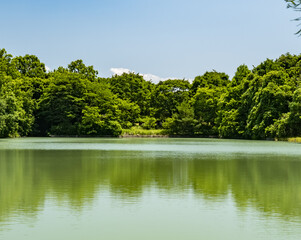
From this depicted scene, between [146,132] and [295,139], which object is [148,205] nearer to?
[295,139]

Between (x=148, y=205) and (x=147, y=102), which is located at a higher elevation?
(x=147, y=102)

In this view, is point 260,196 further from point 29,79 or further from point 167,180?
point 29,79

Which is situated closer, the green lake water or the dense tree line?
the green lake water

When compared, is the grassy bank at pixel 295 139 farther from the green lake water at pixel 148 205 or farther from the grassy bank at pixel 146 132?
the green lake water at pixel 148 205

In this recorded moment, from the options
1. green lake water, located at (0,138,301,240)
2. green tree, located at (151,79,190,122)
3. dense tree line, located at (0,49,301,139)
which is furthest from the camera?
green tree, located at (151,79,190,122)

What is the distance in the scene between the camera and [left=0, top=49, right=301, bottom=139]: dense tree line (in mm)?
50875

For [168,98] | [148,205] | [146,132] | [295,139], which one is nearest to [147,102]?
[168,98]

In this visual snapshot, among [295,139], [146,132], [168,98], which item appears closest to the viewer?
[295,139]

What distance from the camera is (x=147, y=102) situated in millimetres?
75000

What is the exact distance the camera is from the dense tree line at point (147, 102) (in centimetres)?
5088

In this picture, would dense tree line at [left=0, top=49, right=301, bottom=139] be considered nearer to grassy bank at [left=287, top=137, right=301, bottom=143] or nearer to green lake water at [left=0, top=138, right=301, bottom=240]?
grassy bank at [left=287, top=137, right=301, bottom=143]

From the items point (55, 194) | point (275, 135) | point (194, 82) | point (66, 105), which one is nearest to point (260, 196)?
point (55, 194)

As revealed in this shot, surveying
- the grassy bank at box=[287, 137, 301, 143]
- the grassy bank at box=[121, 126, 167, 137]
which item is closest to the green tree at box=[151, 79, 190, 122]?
the grassy bank at box=[121, 126, 167, 137]

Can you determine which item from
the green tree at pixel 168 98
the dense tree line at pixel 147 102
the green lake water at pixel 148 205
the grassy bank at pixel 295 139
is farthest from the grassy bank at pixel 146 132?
the green lake water at pixel 148 205
